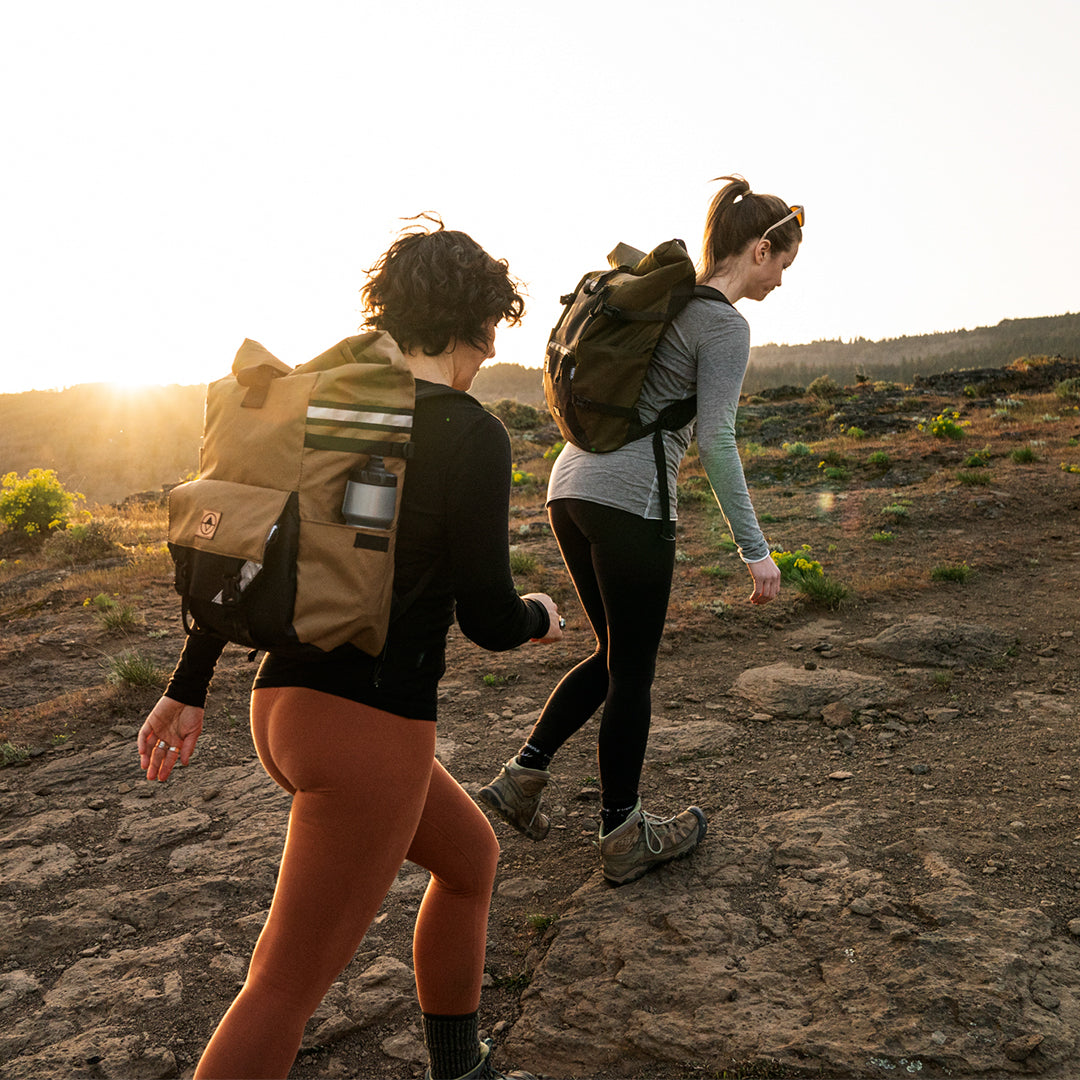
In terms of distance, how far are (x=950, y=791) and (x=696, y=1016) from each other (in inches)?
67.9

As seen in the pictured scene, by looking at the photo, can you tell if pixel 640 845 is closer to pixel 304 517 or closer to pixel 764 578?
pixel 764 578

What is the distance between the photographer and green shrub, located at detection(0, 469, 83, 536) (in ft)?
41.5

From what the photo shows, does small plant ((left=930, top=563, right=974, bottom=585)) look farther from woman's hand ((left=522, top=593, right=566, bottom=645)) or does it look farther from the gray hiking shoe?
woman's hand ((left=522, top=593, right=566, bottom=645))

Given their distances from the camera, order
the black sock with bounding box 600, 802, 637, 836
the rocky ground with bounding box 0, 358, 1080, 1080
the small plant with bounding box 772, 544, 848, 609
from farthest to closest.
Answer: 1. the small plant with bounding box 772, 544, 848, 609
2. the black sock with bounding box 600, 802, 637, 836
3. the rocky ground with bounding box 0, 358, 1080, 1080

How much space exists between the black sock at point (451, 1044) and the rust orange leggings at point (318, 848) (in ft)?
1.51

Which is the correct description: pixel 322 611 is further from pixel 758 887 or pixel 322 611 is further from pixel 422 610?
pixel 758 887

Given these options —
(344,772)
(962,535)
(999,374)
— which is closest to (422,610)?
(344,772)

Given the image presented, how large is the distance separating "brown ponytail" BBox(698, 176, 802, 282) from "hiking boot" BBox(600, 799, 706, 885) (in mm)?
1886

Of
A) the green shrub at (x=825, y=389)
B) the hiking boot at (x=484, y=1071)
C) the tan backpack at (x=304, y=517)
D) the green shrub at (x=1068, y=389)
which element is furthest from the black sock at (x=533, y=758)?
the green shrub at (x=825, y=389)

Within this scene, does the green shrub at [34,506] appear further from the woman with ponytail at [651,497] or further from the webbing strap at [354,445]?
the webbing strap at [354,445]

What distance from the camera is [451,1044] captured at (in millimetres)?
1822

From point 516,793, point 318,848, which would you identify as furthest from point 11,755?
point 318,848

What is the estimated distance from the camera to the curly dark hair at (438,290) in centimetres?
158

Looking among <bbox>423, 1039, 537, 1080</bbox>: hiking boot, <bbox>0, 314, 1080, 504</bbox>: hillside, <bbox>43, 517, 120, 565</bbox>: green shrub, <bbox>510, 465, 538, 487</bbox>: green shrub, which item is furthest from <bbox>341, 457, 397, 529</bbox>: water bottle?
<bbox>0, 314, 1080, 504</bbox>: hillside
